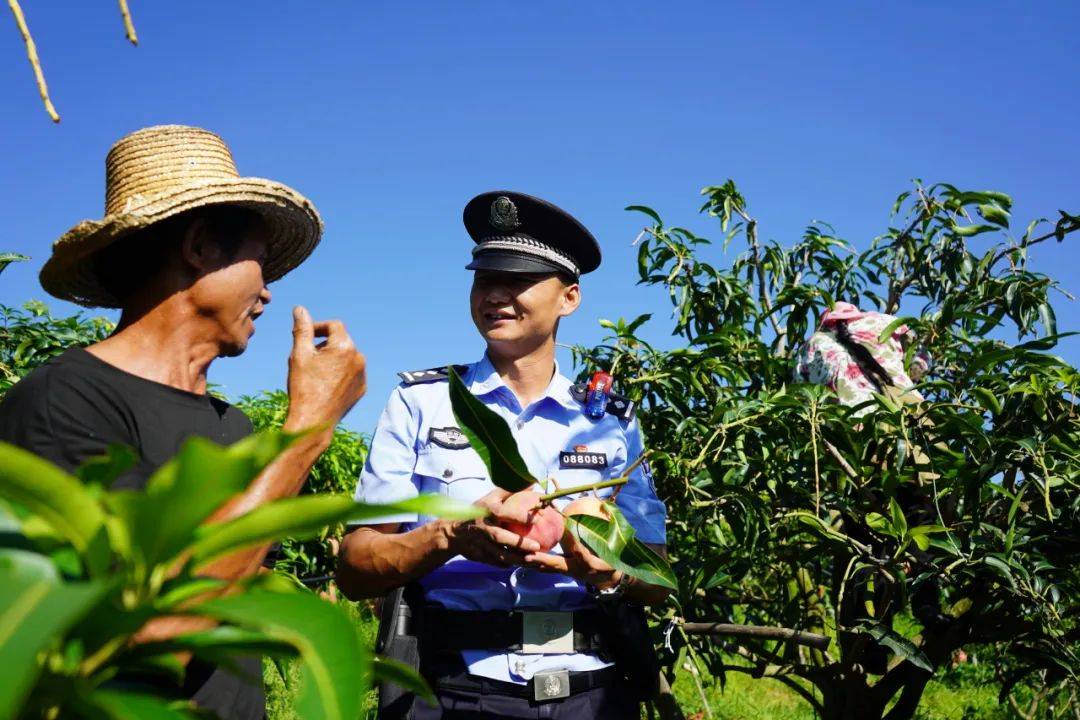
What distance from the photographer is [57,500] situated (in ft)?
2.22

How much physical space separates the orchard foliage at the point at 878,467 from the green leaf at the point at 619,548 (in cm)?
101

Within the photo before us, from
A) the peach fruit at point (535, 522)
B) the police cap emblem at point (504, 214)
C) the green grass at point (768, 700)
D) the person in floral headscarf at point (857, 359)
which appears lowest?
the green grass at point (768, 700)

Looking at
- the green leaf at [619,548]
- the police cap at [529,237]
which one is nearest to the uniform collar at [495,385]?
the police cap at [529,237]

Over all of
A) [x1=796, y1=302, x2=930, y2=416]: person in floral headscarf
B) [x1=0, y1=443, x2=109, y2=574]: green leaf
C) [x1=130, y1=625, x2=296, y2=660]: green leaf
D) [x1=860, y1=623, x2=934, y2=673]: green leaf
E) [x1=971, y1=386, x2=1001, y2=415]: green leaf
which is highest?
[x1=796, y1=302, x2=930, y2=416]: person in floral headscarf

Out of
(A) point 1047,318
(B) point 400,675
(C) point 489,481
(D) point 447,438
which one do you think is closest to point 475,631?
(C) point 489,481

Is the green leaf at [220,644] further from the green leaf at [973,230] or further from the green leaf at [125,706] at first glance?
the green leaf at [973,230]

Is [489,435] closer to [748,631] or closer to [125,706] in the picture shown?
[125,706]

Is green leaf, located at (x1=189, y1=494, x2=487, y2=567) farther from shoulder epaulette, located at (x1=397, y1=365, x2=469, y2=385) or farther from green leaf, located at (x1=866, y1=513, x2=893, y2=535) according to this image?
green leaf, located at (x1=866, y1=513, x2=893, y2=535)

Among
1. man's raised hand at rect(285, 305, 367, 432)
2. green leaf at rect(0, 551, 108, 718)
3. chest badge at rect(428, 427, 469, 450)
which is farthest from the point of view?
chest badge at rect(428, 427, 469, 450)

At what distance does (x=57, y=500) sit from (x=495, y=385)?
6.15 feet

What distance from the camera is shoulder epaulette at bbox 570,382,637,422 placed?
2.58m

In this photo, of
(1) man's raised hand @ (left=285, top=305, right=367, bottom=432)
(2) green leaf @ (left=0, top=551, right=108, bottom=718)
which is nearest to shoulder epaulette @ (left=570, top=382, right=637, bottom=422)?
(1) man's raised hand @ (left=285, top=305, right=367, bottom=432)

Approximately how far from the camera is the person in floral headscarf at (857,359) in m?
3.41

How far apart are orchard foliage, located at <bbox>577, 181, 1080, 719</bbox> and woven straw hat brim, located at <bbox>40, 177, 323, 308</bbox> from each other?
1210 millimetres
